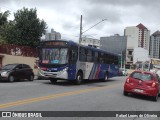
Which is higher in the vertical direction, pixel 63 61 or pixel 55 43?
pixel 55 43

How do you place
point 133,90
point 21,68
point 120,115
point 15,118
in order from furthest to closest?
point 21,68, point 133,90, point 120,115, point 15,118

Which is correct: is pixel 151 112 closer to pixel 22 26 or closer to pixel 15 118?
pixel 15 118

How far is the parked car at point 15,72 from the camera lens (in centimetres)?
2203

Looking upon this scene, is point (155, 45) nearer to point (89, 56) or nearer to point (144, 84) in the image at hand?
point (89, 56)

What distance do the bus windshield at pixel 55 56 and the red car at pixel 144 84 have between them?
17.9 feet

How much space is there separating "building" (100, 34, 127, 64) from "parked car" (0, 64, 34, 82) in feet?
275

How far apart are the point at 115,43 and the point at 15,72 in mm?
87905

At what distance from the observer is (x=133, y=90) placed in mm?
16250

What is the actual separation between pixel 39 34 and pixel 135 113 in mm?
29014

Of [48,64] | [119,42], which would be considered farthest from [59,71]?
[119,42]

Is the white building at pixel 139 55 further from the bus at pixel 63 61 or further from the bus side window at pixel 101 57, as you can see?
the bus at pixel 63 61

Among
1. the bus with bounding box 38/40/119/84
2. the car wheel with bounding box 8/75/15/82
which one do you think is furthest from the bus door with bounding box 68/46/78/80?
the car wheel with bounding box 8/75/15/82

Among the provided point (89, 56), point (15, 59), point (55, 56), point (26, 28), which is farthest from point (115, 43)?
point (55, 56)

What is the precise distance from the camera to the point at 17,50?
33094 mm
